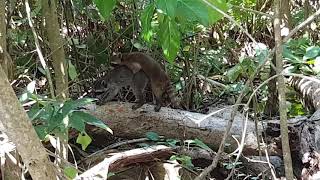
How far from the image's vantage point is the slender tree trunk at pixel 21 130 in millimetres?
1171

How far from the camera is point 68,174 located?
1.86 meters

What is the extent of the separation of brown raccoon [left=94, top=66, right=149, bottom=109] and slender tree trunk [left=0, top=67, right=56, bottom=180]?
283cm

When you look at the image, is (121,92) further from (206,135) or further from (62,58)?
(62,58)

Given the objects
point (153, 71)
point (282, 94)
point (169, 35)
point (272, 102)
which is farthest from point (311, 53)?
point (282, 94)

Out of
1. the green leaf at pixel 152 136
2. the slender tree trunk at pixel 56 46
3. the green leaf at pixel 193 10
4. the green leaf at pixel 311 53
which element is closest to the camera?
the green leaf at pixel 193 10

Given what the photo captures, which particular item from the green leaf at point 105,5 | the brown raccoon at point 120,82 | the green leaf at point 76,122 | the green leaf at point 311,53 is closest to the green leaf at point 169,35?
the green leaf at point 105,5

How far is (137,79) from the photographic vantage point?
14.7ft

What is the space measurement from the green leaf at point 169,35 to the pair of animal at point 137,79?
155cm

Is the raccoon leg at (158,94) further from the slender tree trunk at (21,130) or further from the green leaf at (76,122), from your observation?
the slender tree trunk at (21,130)

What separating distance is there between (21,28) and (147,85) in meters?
1.21

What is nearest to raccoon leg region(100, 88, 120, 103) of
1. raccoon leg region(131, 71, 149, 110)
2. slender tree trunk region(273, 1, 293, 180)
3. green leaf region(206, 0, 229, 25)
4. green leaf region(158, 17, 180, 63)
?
raccoon leg region(131, 71, 149, 110)

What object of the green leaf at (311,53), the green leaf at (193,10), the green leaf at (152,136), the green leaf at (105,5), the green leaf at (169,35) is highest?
the green leaf at (105,5)

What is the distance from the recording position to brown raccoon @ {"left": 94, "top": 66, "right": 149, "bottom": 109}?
420 cm

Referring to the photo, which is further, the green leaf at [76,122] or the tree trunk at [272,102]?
the tree trunk at [272,102]
